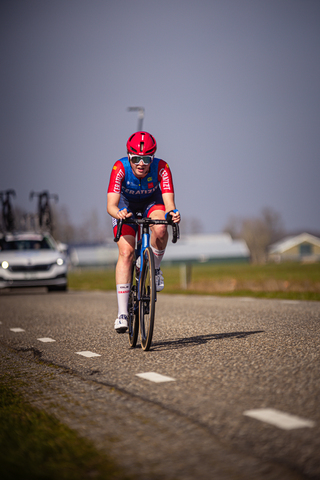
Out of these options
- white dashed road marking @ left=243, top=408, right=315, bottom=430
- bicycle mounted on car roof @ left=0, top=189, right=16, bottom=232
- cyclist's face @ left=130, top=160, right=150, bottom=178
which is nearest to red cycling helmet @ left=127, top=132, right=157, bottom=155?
cyclist's face @ left=130, top=160, right=150, bottom=178

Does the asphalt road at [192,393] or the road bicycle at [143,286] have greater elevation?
the road bicycle at [143,286]

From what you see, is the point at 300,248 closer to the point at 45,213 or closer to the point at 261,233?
the point at 261,233

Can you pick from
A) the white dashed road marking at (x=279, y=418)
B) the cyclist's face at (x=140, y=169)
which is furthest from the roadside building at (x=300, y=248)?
the white dashed road marking at (x=279, y=418)

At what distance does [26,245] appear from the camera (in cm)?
1809

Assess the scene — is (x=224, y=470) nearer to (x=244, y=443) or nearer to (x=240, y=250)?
(x=244, y=443)

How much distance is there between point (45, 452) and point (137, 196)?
3.85 metres

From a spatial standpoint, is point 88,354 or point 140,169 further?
point 140,169

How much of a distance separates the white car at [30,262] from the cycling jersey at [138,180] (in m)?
11.4

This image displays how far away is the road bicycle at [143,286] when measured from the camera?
18.7 ft

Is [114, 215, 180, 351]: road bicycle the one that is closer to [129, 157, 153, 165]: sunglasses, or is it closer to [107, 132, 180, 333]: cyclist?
[107, 132, 180, 333]: cyclist

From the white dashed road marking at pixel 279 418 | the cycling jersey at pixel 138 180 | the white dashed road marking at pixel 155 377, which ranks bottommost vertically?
the white dashed road marking at pixel 155 377

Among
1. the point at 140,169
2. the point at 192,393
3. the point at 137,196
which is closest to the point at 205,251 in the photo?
the point at 137,196

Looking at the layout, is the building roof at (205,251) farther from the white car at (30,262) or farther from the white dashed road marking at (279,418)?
the white dashed road marking at (279,418)

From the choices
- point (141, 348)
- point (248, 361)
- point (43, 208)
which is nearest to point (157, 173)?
point (141, 348)
